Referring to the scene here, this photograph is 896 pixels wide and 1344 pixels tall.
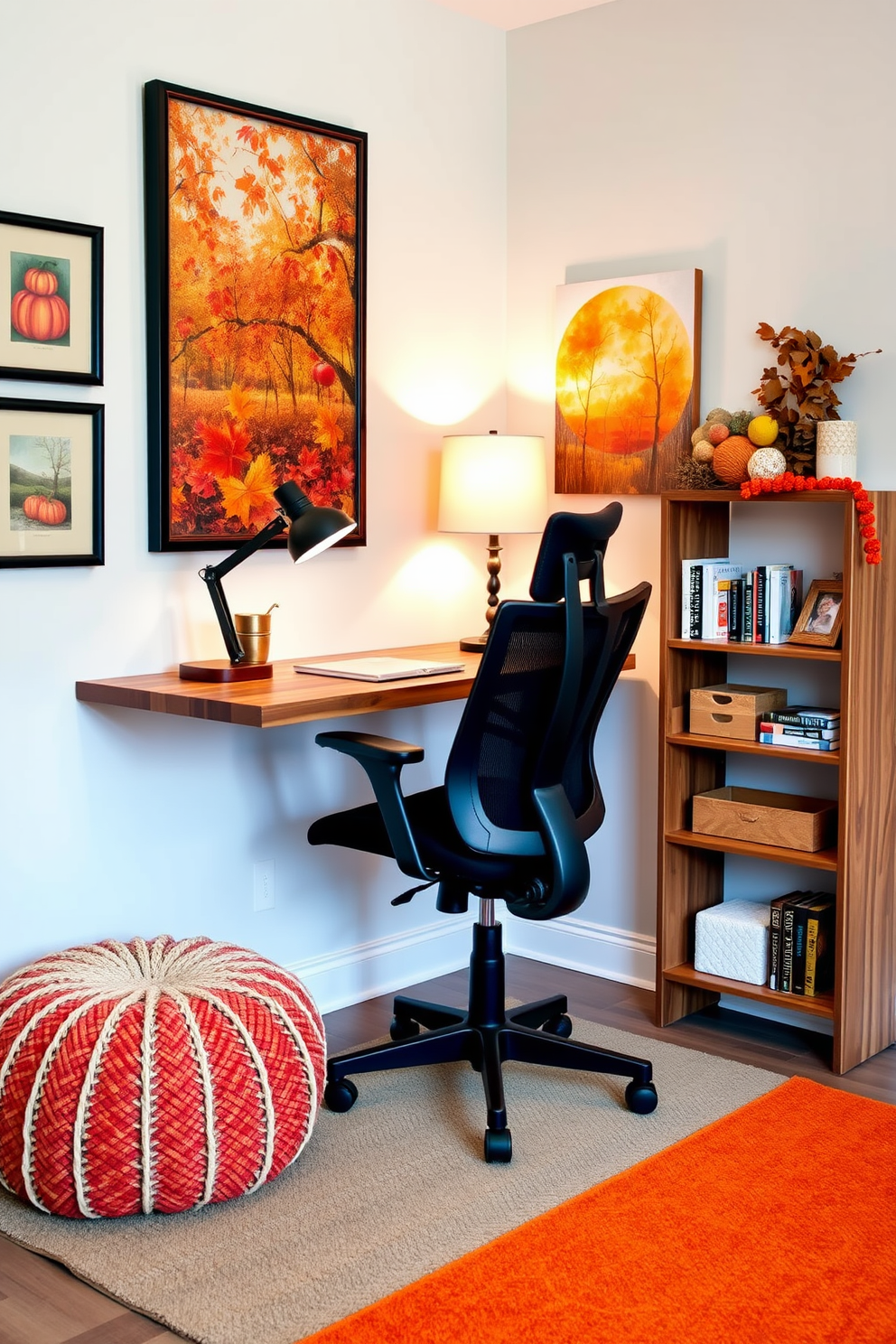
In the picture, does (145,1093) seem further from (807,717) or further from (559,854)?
(807,717)

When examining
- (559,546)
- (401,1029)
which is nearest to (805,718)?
(559,546)

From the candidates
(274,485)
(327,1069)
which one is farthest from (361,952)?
(274,485)

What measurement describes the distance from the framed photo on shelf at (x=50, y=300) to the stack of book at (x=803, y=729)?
1665 millimetres

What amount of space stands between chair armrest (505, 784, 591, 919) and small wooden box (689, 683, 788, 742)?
2.41 ft

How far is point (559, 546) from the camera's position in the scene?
8.02ft

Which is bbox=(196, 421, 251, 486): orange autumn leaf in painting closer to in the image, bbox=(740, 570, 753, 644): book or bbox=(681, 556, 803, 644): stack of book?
bbox=(681, 556, 803, 644): stack of book

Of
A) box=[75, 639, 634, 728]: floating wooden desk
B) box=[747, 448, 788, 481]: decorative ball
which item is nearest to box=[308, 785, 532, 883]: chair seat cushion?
box=[75, 639, 634, 728]: floating wooden desk

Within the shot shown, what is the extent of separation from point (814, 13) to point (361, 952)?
98.8 inches

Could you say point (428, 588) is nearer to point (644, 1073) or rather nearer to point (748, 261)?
point (748, 261)

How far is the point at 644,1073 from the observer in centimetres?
279

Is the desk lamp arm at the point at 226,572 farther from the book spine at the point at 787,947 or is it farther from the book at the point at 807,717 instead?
the book spine at the point at 787,947

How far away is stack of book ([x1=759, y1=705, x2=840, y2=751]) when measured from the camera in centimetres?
304

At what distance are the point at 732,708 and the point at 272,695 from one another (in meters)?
1.14

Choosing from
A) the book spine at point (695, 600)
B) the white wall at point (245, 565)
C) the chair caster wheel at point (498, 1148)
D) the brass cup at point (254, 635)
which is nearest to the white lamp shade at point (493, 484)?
the white wall at point (245, 565)
